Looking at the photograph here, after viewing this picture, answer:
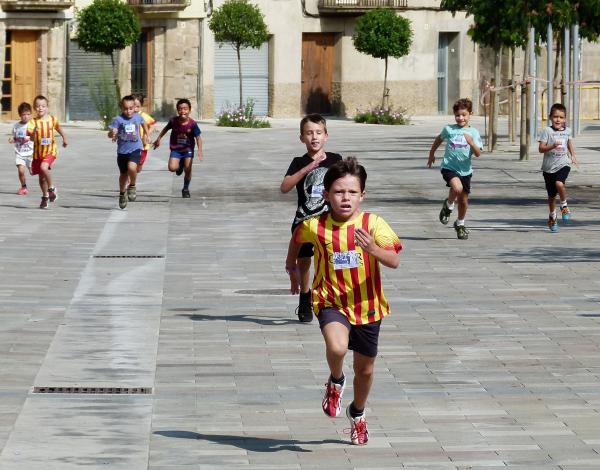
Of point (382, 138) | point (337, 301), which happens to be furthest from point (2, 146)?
point (337, 301)

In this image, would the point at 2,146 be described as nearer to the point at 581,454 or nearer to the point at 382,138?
the point at 382,138

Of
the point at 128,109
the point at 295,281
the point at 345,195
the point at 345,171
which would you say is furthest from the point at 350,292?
the point at 128,109

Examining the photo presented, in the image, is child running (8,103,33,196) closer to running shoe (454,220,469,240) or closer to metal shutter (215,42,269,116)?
running shoe (454,220,469,240)

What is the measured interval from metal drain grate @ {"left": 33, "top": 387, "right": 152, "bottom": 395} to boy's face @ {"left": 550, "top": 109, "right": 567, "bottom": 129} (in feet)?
33.9

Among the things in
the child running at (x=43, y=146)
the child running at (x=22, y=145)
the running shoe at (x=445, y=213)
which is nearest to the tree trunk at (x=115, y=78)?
the child running at (x=22, y=145)

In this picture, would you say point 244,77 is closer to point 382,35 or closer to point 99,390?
point 382,35

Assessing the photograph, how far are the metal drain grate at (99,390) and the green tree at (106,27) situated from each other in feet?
128

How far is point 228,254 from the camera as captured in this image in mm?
15758

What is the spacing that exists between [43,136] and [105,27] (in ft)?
85.2

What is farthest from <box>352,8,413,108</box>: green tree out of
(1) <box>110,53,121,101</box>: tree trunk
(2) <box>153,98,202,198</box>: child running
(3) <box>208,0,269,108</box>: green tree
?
(2) <box>153,98,202,198</box>: child running

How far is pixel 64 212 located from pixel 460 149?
17.3ft

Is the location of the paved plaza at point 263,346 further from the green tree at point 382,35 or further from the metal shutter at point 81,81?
the green tree at point 382,35

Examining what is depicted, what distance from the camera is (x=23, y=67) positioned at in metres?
48.8

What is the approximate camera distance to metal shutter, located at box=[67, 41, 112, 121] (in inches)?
2003
